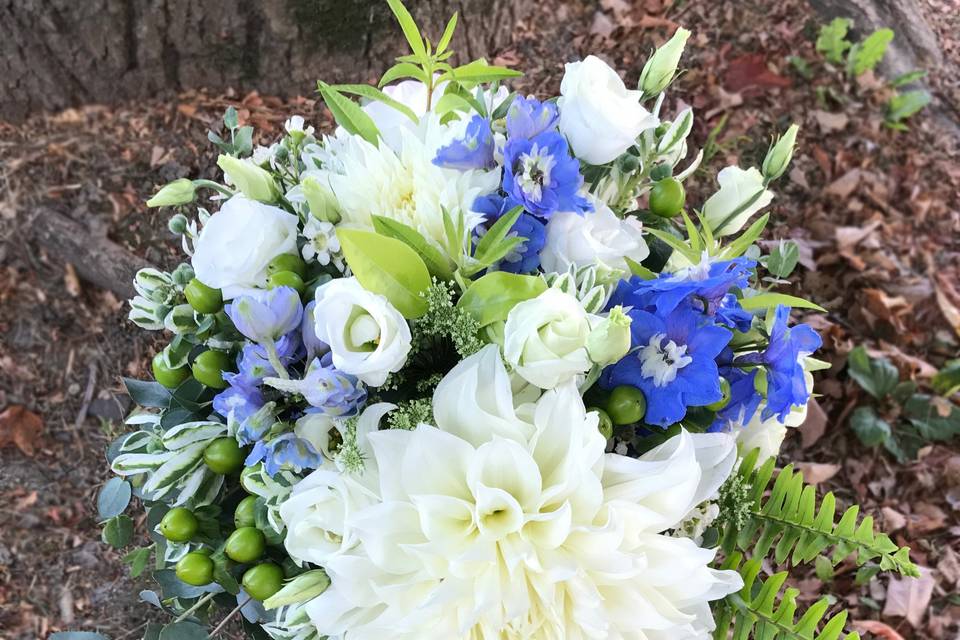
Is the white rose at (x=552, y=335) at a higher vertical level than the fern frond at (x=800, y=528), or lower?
higher

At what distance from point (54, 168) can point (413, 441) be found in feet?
5.20

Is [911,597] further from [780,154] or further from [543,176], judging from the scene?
[543,176]

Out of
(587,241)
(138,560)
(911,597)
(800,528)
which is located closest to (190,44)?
(138,560)

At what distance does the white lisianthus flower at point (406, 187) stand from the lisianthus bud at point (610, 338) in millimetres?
215

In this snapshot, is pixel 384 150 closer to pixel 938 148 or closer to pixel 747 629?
pixel 747 629

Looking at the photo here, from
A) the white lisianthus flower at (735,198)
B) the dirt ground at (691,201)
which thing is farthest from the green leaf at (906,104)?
the white lisianthus flower at (735,198)

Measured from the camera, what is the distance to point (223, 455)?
80 centimetres

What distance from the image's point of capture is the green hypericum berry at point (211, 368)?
2.63 ft

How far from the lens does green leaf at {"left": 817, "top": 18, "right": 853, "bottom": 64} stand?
7.00 feet

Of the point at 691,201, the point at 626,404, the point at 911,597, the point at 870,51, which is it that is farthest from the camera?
the point at 870,51

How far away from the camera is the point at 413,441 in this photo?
0.69 m

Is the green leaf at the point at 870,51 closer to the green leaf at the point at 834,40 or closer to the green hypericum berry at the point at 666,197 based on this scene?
the green leaf at the point at 834,40

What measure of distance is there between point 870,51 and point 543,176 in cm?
181

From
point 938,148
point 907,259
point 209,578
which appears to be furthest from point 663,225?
point 938,148
